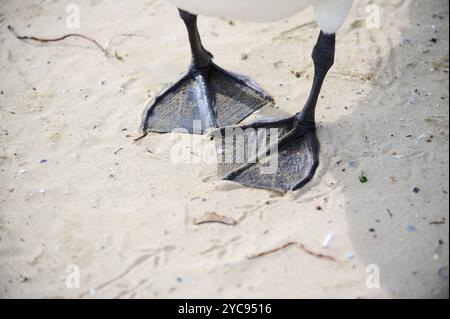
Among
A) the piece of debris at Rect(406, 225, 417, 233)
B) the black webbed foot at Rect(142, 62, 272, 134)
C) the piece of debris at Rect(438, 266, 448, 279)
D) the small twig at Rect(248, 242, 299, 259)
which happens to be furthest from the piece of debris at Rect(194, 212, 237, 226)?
the piece of debris at Rect(438, 266, 448, 279)

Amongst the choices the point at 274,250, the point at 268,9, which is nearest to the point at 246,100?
the point at 268,9

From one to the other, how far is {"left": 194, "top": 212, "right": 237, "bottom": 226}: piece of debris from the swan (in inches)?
10.0

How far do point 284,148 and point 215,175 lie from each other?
384 millimetres

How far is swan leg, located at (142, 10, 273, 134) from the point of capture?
3062 millimetres

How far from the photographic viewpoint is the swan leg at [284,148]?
268 cm

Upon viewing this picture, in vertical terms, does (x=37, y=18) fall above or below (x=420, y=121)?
above

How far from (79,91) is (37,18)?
93 cm

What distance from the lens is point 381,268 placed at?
7.36 ft

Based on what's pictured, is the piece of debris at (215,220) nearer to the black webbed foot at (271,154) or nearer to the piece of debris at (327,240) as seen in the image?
the black webbed foot at (271,154)

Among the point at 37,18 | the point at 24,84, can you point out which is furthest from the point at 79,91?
the point at 37,18

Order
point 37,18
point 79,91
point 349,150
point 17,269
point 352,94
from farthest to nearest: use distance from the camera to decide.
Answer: point 37,18 → point 79,91 → point 352,94 → point 349,150 → point 17,269

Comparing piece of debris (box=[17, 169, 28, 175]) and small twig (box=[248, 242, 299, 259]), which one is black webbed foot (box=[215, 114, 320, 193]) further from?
piece of debris (box=[17, 169, 28, 175])

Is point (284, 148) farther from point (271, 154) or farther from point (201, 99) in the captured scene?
point (201, 99)

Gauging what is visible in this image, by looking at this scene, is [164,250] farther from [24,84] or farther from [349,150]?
[24,84]
